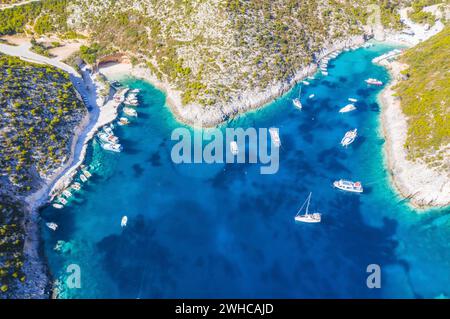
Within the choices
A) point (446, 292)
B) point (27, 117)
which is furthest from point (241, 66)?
point (446, 292)

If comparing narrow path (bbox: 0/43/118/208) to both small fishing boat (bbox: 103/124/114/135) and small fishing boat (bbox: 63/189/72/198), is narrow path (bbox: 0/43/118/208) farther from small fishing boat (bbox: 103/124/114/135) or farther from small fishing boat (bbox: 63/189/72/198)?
small fishing boat (bbox: 63/189/72/198)

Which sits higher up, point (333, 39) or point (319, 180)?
point (333, 39)

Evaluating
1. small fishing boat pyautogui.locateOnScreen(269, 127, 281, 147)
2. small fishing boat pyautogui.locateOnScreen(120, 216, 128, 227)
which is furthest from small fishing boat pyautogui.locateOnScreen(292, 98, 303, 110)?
small fishing boat pyautogui.locateOnScreen(120, 216, 128, 227)

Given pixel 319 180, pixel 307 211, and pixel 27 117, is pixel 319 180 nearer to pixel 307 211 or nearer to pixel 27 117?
pixel 307 211

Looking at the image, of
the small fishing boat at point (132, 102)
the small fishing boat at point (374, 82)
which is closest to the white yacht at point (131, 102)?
the small fishing boat at point (132, 102)

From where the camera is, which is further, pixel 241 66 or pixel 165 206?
pixel 241 66

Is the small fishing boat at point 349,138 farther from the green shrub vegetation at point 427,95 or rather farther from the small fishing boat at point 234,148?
the small fishing boat at point 234,148
